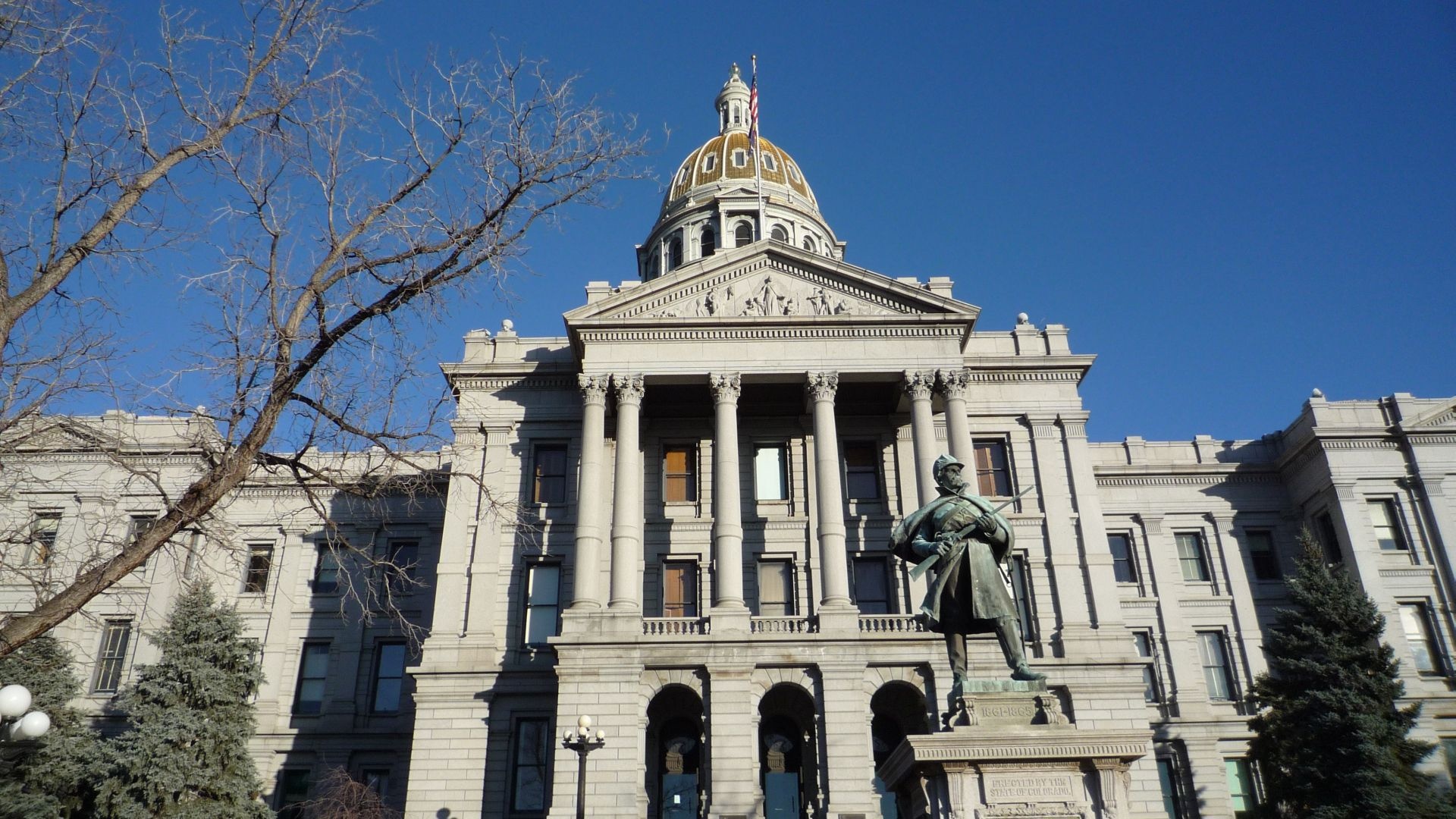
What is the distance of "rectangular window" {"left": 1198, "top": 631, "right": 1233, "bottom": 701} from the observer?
39.2m

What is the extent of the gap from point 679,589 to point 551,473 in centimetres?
571

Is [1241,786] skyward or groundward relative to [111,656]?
groundward

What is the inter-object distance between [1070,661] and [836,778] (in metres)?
7.85

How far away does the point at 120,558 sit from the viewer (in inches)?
372

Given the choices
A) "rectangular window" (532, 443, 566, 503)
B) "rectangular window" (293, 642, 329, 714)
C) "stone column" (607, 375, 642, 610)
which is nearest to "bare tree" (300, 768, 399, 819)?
"rectangular window" (293, 642, 329, 714)

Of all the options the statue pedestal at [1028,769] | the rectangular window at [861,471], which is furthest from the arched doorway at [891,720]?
the statue pedestal at [1028,769]

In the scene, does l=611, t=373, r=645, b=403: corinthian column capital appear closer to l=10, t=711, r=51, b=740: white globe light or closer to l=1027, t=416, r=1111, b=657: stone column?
l=1027, t=416, r=1111, b=657: stone column

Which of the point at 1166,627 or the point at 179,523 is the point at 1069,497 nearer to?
the point at 1166,627

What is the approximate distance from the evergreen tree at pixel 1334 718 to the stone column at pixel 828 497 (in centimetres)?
1337

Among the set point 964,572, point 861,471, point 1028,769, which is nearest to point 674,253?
point 861,471

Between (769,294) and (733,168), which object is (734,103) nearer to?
(733,168)

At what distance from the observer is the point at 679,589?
3225cm

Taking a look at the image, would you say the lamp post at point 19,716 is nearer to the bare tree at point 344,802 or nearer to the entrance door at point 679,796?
the bare tree at point 344,802

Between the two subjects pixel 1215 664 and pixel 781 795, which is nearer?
pixel 781 795
